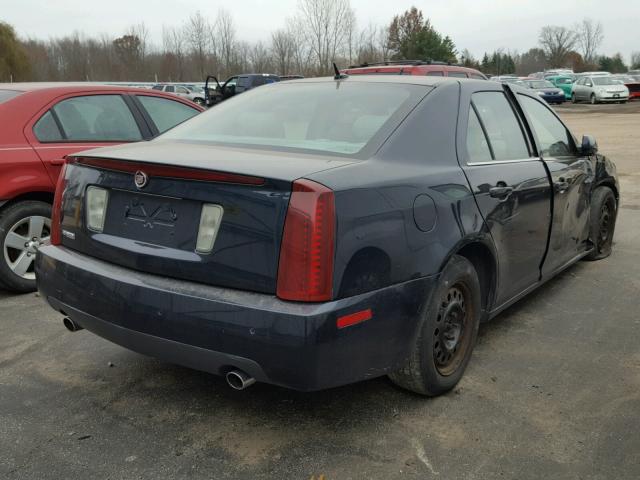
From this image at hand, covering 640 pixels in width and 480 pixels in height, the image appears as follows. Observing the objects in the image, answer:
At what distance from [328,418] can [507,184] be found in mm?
1600

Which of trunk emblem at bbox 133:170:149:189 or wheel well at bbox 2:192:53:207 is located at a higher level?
trunk emblem at bbox 133:170:149:189

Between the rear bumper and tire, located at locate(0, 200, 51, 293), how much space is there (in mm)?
2054

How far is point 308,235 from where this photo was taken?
7.60ft

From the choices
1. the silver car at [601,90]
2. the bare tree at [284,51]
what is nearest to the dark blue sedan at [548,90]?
the silver car at [601,90]

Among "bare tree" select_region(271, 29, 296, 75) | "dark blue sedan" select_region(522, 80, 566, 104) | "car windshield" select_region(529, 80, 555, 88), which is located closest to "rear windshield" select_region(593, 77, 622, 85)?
"dark blue sedan" select_region(522, 80, 566, 104)

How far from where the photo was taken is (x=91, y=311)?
278cm

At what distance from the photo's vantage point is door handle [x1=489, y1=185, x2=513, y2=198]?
3.28 meters

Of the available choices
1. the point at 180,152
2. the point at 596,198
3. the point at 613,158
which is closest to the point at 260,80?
the point at 613,158

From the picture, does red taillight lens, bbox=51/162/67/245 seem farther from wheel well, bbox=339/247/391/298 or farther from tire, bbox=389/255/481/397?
tire, bbox=389/255/481/397

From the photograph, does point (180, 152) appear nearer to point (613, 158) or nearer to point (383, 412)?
point (383, 412)

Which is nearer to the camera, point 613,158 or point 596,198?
point 596,198

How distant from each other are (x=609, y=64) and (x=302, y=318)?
109186mm

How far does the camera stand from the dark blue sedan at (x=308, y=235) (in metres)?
2.36

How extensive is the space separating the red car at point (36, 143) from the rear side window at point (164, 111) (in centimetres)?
27
